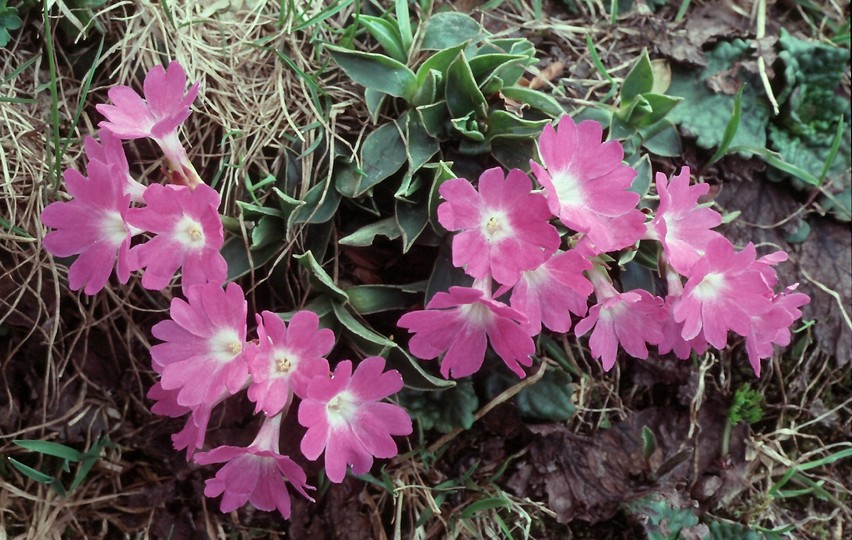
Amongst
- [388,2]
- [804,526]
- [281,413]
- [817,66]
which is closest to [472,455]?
[281,413]

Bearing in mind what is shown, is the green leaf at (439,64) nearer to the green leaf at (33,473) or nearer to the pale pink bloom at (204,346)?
the pale pink bloom at (204,346)

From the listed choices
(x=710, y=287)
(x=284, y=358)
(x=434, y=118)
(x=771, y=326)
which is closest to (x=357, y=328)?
(x=284, y=358)

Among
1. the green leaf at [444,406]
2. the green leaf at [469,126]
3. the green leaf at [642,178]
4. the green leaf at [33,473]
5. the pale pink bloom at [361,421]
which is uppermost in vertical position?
the green leaf at [469,126]

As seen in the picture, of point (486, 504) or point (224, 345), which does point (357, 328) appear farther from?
point (486, 504)

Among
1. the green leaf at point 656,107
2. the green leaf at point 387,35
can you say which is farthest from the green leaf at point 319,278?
the green leaf at point 656,107

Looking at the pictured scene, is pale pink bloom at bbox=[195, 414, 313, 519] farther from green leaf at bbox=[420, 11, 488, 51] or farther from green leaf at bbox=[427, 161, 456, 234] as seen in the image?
green leaf at bbox=[420, 11, 488, 51]
